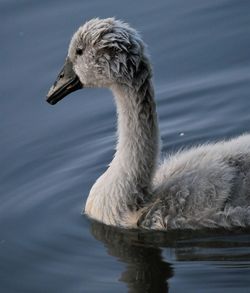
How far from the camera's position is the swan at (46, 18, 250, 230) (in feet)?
28.3

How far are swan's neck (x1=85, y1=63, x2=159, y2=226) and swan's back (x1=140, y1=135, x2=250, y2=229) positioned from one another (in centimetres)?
18

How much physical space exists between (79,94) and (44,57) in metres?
0.70

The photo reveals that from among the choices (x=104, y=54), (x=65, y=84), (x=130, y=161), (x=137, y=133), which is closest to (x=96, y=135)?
(x=65, y=84)

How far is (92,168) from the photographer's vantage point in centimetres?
1012

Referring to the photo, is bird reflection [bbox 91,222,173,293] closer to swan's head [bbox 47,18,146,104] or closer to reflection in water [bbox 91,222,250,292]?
reflection in water [bbox 91,222,250,292]

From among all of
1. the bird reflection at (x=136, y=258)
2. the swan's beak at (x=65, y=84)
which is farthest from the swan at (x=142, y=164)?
the bird reflection at (x=136, y=258)

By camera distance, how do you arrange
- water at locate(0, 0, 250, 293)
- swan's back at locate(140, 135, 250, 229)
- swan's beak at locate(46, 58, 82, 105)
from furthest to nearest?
swan's beak at locate(46, 58, 82, 105) → swan's back at locate(140, 135, 250, 229) → water at locate(0, 0, 250, 293)

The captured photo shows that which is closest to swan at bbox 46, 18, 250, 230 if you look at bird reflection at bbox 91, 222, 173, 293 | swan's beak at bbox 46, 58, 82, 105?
swan's beak at bbox 46, 58, 82, 105

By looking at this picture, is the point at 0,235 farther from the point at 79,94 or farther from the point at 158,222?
the point at 79,94

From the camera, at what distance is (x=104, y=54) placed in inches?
347

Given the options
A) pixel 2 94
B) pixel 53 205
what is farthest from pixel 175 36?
pixel 53 205

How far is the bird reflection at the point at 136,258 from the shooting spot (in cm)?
828

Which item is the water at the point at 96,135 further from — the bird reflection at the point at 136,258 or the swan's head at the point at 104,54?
the swan's head at the point at 104,54

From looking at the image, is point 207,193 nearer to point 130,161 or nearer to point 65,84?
point 130,161
